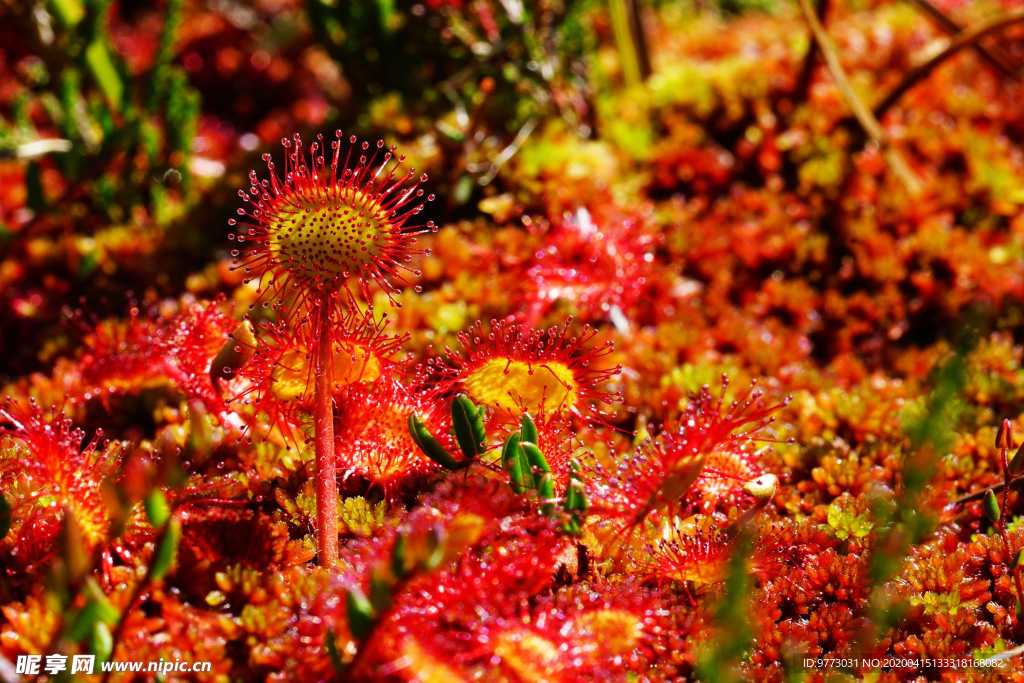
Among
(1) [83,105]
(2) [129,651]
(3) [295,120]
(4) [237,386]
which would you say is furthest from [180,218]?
(2) [129,651]

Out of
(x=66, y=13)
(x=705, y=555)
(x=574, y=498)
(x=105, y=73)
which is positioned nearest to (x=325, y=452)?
(x=574, y=498)

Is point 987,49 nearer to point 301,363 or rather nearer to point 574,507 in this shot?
point 574,507

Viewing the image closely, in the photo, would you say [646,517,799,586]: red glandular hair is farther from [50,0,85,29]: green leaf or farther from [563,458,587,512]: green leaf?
[50,0,85,29]: green leaf

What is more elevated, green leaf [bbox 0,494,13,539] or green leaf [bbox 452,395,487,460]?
green leaf [bbox 452,395,487,460]

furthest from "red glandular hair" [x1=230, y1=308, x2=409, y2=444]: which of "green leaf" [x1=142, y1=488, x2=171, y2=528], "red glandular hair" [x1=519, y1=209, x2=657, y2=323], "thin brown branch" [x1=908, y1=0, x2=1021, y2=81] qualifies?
"thin brown branch" [x1=908, y1=0, x2=1021, y2=81]

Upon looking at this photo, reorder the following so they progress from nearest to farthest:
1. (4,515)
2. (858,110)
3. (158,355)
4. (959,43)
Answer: (4,515) < (158,355) < (959,43) < (858,110)

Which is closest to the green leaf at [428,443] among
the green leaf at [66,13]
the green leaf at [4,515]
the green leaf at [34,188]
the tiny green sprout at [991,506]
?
the green leaf at [4,515]
